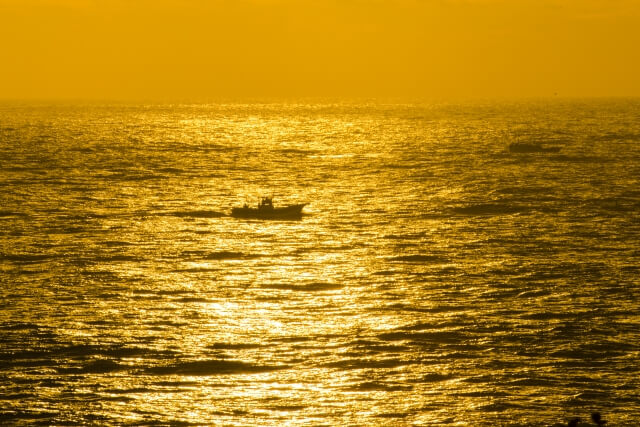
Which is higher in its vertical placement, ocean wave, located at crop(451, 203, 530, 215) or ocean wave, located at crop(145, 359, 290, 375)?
ocean wave, located at crop(451, 203, 530, 215)

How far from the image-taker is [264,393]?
4622 centimetres

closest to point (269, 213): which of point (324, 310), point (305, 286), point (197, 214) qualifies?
point (197, 214)

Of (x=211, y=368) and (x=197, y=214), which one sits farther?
(x=197, y=214)

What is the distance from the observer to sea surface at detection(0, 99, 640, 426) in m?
45.2

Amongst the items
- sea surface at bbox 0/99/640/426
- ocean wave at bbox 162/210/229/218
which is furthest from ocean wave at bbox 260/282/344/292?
ocean wave at bbox 162/210/229/218

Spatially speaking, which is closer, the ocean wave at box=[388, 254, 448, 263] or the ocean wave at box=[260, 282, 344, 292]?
the ocean wave at box=[260, 282, 344, 292]

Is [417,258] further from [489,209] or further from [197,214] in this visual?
[197,214]

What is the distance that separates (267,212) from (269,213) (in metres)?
0.21

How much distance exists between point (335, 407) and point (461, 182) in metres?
94.3

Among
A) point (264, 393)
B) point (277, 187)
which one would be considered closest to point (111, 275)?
point (264, 393)

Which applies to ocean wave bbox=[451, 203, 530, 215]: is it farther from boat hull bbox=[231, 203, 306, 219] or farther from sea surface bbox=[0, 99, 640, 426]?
boat hull bbox=[231, 203, 306, 219]

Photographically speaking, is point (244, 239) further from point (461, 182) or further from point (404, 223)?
point (461, 182)

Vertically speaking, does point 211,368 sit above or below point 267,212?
below

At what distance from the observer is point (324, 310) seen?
61438mm
